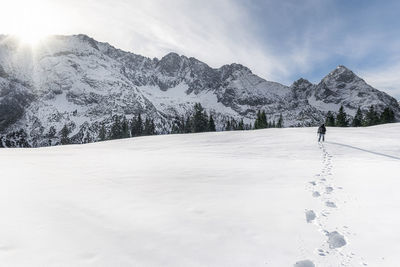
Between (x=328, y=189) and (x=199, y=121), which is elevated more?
(x=199, y=121)

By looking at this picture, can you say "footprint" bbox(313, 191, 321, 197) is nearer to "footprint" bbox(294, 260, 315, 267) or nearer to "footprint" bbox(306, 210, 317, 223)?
"footprint" bbox(306, 210, 317, 223)

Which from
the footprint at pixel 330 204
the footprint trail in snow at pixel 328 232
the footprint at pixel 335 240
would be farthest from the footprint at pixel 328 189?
the footprint at pixel 335 240

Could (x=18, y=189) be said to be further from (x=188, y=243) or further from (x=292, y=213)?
(x=292, y=213)

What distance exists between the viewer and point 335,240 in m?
4.36

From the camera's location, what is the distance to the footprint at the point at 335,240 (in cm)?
420

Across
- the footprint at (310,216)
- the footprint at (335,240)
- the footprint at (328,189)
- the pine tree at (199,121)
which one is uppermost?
the pine tree at (199,121)

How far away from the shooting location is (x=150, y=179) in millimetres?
8922

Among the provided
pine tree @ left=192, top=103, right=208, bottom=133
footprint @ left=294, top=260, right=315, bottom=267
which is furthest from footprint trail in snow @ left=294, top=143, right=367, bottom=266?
pine tree @ left=192, top=103, right=208, bottom=133

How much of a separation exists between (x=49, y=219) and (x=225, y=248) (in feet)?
12.1

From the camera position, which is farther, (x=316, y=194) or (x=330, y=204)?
(x=316, y=194)

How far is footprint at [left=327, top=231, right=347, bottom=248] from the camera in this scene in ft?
13.8

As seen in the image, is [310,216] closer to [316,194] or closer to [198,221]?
[316,194]

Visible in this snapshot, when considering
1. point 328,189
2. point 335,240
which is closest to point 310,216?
point 335,240

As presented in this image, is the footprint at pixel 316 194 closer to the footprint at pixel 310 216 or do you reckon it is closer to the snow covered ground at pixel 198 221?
the snow covered ground at pixel 198 221
